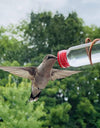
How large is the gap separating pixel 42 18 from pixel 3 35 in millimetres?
4407

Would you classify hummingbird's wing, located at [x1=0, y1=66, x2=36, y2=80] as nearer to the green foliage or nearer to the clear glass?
the clear glass

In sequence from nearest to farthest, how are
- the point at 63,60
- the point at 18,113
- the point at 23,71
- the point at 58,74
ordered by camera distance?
the point at 63,60
the point at 23,71
the point at 58,74
the point at 18,113

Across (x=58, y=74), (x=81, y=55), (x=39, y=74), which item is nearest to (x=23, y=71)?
(x=39, y=74)

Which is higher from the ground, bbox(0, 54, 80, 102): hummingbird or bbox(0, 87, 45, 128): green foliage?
bbox(0, 54, 80, 102): hummingbird

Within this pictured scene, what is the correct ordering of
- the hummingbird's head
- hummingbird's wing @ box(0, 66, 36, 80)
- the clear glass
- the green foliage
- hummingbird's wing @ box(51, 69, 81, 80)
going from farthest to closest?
the green foliage
hummingbird's wing @ box(51, 69, 81, 80)
hummingbird's wing @ box(0, 66, 36, 80)
the hummingbird's head
the clear glass

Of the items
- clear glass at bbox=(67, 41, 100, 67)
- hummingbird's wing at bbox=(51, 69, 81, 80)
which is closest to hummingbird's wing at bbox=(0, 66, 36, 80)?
hummingbird's wing at bbox=(51, 69, 81, 80)

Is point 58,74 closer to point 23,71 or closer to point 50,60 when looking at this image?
point 23,71

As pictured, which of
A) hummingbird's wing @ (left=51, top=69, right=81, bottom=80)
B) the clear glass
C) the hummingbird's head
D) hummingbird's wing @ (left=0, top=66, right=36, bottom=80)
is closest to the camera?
the clear glass

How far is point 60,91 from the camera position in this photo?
15555 millimetres

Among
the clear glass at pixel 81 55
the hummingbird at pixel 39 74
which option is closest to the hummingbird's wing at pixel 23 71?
the hummingbird at pixel 39 74

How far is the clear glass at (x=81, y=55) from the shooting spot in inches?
67.3

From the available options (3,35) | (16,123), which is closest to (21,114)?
(16,123)

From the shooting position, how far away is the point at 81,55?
1.87 metres

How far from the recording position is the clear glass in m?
1.71
